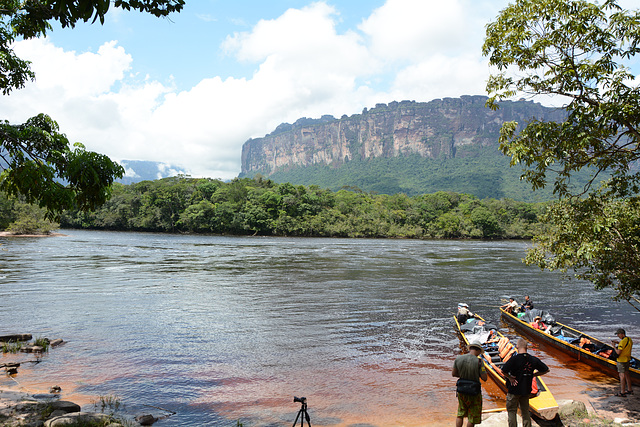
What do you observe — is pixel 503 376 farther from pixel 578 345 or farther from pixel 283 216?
pixel 283 216

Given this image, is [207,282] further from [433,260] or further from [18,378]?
[433,260]

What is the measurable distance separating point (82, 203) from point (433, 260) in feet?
155

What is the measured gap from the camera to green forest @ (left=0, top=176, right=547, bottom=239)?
327ft

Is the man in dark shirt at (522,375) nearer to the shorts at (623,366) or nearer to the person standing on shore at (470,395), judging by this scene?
the person standing on shore at (470,395)

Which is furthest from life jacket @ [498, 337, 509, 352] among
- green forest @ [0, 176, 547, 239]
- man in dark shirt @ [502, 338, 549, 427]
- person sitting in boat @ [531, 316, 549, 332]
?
green forest @ [0, 176, 547, 239]

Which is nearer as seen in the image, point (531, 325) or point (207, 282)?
point (531, 325)

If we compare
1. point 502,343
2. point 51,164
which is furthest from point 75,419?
point 502,343

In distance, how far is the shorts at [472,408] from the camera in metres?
7.94

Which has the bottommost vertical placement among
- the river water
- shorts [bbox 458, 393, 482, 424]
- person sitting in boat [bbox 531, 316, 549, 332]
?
the river water

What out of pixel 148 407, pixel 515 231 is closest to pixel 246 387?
pixel 148 407

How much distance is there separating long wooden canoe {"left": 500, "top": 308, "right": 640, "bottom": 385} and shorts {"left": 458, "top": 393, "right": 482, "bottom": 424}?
7.67 m

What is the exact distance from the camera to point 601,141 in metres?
9.35

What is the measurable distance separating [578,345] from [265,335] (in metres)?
12.4

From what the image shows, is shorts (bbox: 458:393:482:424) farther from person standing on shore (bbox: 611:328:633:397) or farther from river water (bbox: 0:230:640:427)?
person standing on shore (bbox: 611:328:633:397)
